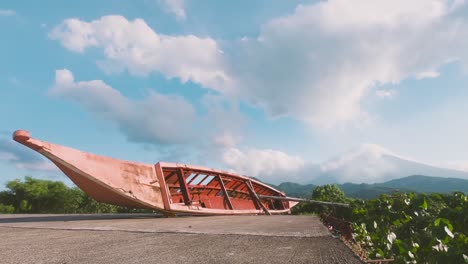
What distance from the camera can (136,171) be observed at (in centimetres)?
1173

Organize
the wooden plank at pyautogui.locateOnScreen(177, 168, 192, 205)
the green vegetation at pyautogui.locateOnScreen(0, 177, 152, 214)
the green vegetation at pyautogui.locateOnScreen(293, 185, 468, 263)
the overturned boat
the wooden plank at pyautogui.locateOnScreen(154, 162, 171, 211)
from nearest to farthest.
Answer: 1. the green vegetation at pyautogui.locateOnScreen(293, 185, 468, 263)
2. the overturned boat
3. the wooden plank at pyautogui.locateOnScreen(154, 162, 171, 211)
4. the wooden plank at pyautogui.locateOnScreen(177, 168, 192, 205)
5. the green vegetation at pyautogui.locateOnScreen(0, 177, 152, 214)

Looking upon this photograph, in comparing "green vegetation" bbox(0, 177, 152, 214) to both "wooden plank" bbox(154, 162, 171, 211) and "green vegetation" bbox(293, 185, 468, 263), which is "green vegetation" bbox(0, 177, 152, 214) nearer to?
"wooden plank" bbox(154, 162, 171, 211)

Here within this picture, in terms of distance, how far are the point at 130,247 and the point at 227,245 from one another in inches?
47.0

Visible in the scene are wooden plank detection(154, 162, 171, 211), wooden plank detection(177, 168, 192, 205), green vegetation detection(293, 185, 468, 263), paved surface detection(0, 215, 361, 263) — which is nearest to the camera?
green vegetation detection(293, 185, 468, 263)

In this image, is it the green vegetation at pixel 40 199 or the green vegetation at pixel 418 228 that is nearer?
Result: the green vegetation at pixel 418 228

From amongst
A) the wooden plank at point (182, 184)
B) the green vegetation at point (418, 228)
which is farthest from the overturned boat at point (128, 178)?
the green vegetation at point (418, 228)

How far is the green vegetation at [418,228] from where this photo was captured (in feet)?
7.79

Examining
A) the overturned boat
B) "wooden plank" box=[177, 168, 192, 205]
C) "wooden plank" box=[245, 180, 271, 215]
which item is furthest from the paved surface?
"wooden plank" box=[245, 180, 271, 215]

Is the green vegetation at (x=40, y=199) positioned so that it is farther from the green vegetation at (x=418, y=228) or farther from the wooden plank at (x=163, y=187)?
the green vegetation at (x=418, y=228)

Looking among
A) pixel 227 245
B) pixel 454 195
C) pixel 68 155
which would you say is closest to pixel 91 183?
pixel 68 155

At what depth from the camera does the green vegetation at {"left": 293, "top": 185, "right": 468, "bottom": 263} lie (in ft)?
7.79

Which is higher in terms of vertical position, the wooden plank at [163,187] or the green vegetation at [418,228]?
the wooden plank at [163,187]

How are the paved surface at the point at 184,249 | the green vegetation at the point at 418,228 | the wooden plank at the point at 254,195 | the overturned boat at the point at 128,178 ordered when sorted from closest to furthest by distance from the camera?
the green vegetation at the point at 418,228 < the paved surface at the point at 184,249 < the overturned boat at the point at 128,178 < the wooden plank at the point at 254,195

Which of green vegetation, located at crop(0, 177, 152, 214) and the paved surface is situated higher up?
green vegetation, located at crop(0, 177, 152, 214)
